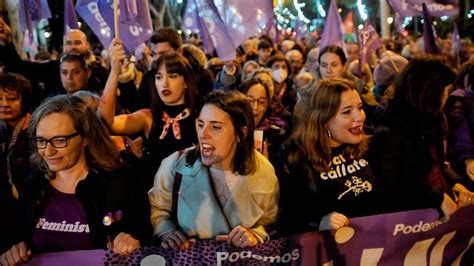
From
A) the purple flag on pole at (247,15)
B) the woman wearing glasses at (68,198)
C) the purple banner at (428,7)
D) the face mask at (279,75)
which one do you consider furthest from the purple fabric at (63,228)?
the purple banner at (428,7)

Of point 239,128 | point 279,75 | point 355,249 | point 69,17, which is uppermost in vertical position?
point 69,17

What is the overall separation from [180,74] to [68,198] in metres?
1.61


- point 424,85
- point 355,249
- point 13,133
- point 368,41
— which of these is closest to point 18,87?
point 13,133

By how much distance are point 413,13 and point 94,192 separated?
5.79 metres

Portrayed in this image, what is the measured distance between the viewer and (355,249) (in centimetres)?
341

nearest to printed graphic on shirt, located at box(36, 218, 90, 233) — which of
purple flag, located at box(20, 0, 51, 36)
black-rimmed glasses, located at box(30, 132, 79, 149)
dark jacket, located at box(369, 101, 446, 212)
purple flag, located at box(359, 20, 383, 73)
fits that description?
black-rimmed glasses, located at box(30, 132, 79, 149)

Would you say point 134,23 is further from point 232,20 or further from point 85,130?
point 85,130

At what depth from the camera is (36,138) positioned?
3078 mm

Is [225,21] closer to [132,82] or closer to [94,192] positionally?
[132,82]

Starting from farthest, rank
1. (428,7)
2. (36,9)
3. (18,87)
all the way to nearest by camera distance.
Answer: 1. (428,7)
2. (36,9)
3. (18,87)

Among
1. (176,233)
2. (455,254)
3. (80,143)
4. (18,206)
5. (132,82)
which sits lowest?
(455,254)

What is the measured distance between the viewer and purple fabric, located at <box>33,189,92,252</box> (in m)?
3.08

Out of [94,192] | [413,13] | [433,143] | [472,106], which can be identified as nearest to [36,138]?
[94,192]

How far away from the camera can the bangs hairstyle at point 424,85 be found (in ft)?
13.4
